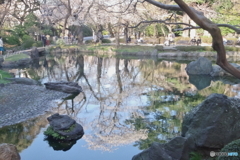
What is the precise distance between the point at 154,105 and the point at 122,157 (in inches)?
155

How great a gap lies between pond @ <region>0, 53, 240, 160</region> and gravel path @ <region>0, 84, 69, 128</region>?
34cm

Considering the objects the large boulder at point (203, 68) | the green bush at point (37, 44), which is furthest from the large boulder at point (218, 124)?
the green bush at point (37, 44)

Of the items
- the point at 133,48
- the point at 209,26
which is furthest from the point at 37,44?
the point at 209,26

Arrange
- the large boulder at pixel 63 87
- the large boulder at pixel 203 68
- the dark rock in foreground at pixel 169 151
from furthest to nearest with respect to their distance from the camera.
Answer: the large boulder at pixel 203 68
the large boulder at pixel 63 87
the dark rock in foreground at pixel 169 151

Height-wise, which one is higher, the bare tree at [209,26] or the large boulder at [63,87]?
the bare tree at [209,26]

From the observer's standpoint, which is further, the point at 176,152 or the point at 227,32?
the point at 227,32

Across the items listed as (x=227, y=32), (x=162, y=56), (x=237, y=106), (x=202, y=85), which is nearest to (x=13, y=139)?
(x=237, y=106)

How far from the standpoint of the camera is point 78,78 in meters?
14.7

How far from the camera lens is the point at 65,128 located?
20.9ft

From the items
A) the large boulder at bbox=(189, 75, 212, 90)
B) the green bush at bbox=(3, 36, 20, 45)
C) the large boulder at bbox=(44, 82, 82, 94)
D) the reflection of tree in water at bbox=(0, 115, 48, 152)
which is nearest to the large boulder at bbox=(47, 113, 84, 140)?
the reflection of tree in water at bbox=(0, 115, 48, 152)

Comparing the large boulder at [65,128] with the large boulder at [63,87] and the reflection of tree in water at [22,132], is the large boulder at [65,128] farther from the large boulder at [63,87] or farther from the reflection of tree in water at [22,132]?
the large boulder at [63,87]

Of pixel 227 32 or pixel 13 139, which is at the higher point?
pixel 227 32

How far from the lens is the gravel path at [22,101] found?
774cm

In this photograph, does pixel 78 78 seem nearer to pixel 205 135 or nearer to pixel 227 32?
pixel 205 135
